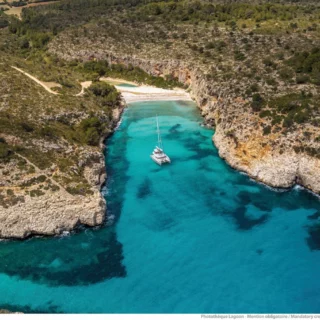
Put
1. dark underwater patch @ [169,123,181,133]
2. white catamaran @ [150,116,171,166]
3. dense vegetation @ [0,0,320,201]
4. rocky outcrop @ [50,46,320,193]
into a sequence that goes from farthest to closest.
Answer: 1. dark underwater patch @ [169,123,181,133]
2. white catamaran @ [150,116,171,166]
3. dense vegetation @ [0,0,320,201]
4. rocky outcrop @ [50,46,320,193]

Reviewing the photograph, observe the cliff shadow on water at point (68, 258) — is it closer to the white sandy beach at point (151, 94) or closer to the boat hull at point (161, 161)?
the boat hull at point (161, 161)

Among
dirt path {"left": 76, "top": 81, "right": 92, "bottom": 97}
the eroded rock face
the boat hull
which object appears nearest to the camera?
the eroded rock face

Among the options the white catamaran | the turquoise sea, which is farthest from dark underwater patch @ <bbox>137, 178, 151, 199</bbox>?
the white catamaran

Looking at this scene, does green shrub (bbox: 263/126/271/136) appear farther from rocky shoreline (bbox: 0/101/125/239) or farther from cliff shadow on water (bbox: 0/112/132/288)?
rocky shoreline (bbox: 0/101/125/239)

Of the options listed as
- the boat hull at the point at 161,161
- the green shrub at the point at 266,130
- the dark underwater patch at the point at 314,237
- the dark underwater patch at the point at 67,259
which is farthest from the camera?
the boat hull at the point at 161,161

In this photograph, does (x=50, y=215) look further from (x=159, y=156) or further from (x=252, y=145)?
(x=252, y=145)

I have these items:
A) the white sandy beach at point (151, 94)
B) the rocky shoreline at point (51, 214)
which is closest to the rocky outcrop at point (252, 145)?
the white sandy beach at point (151, 94)
